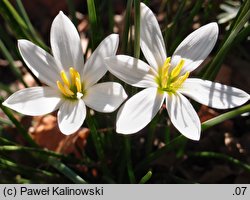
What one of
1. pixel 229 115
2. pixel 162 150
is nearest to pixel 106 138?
pixel 162 150

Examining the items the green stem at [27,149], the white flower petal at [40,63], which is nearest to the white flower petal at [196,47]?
the white flower petal at [40,63]

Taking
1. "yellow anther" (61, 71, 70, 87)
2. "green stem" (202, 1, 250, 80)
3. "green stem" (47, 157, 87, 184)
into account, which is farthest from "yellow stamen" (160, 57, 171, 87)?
"green stem" (47, 157, 87, 184)

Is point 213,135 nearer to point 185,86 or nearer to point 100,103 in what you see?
point 185,86

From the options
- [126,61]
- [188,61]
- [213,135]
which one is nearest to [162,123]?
[213,135]

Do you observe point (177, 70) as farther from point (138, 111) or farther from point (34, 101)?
point (34, 101)

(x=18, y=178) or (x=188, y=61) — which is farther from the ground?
(x=188, y=61)

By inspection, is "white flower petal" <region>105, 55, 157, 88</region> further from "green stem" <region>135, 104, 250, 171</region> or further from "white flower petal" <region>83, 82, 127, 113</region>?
"green stem" <region>135, 104, 250, 171</region>
